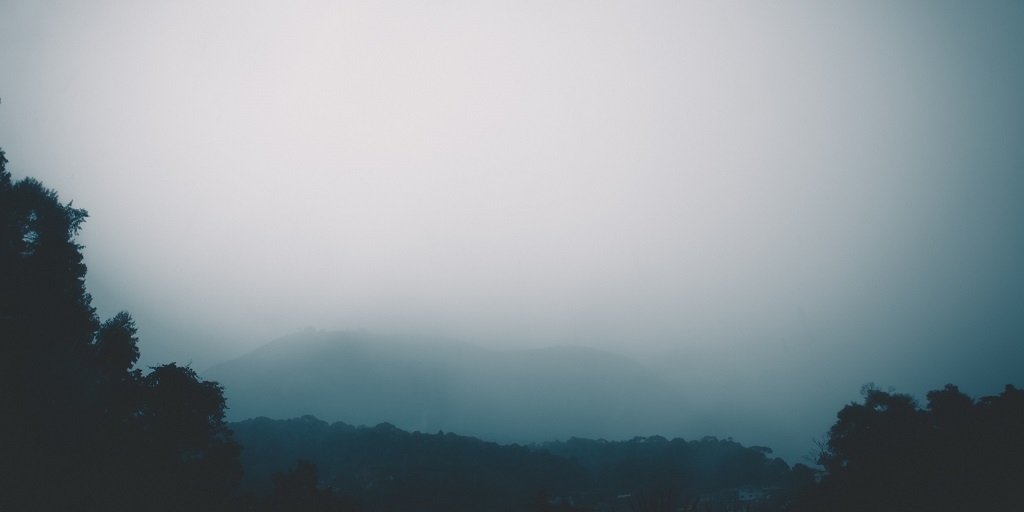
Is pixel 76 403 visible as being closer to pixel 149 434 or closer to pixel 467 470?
pixel 149 434

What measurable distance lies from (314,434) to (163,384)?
275 feet

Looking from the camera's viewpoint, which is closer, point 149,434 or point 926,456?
point 149,434

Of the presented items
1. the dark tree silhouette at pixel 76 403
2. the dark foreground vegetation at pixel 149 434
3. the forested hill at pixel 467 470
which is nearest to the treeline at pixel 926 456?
the dark foreground vegetation at pixel 149 434

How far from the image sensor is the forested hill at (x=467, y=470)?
59.7m

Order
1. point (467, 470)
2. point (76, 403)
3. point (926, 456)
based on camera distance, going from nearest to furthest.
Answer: point (76, 403)
point (926, 456)
point (467, 470)

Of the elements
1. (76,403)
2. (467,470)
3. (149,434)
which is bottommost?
(467,470)

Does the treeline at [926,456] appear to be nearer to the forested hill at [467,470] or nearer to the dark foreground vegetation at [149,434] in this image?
the dark foreground vegetation at [149,434]

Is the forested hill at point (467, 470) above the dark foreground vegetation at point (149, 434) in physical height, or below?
below

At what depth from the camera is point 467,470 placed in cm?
6931

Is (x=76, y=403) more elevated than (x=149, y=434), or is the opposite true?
(x=76, y=403)

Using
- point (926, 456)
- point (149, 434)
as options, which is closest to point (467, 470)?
point (149, 434)

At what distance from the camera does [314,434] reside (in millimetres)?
96562

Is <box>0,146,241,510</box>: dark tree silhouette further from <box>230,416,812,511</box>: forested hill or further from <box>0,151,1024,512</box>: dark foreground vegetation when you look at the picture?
<box>230,416,812,511</box>: forested hill

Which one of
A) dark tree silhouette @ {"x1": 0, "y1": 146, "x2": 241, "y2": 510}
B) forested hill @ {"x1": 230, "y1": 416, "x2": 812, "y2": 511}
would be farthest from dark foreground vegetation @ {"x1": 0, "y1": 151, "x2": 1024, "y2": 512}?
forested hill @ {"x1": 230, "y1": 416, "x2": 812, "y2": 511}
